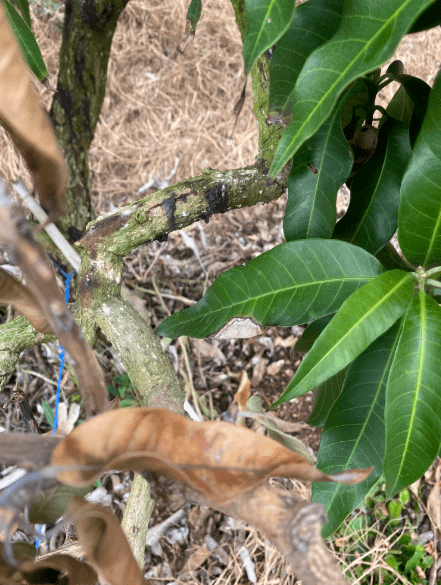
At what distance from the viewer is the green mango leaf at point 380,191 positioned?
2.20 ft

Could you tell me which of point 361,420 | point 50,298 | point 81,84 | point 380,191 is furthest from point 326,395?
point 81,84

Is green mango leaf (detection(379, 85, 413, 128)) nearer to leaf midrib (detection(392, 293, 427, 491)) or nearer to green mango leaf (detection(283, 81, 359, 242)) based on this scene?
green mango leaf (detection(283, 81, 359, 242))

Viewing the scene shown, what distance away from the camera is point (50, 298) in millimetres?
245

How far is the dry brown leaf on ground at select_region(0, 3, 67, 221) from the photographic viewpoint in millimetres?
242

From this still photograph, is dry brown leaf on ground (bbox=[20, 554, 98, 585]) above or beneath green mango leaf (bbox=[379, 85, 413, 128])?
beneath

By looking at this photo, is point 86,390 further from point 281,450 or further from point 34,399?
point 34,399

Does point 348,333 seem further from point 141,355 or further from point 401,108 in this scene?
point 401,108

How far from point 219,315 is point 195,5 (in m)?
0.58

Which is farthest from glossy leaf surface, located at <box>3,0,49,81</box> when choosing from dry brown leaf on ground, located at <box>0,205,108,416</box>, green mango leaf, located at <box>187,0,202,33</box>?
dry brown leaf on ground, located at <box>0,205,108,416</box>

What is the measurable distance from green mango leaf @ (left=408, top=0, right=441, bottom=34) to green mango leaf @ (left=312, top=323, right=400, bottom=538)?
373mm

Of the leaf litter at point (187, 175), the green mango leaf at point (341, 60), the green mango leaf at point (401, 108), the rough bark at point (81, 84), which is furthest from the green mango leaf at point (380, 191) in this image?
the leaf litter at point (187, 175)

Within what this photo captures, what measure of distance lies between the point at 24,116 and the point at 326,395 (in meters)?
0.64

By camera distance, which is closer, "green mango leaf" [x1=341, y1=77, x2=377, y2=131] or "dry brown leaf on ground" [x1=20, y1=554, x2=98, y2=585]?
"dry brown leaf on ground" [x1=20, y1=554, x2=98, y2=585]

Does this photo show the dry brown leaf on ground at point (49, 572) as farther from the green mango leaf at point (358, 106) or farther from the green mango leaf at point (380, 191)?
the green mango leaf at point (358, 106)
